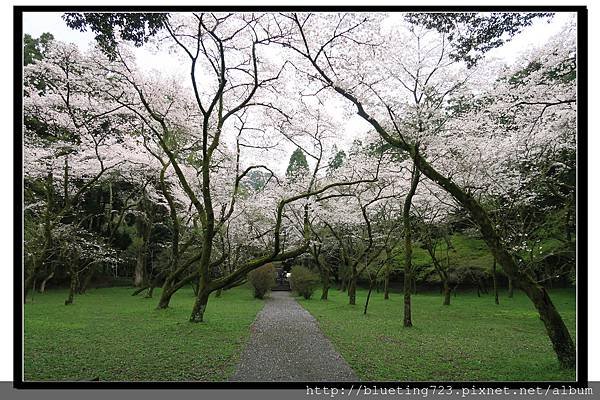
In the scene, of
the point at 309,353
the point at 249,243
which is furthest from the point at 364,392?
the point at 249,243

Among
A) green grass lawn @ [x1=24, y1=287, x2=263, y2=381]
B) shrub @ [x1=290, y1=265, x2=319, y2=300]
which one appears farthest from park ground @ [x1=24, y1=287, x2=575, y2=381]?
shrub @ [x1=290, y1=265, x2=319, y2=300]

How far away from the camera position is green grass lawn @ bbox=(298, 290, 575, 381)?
13.7 feet

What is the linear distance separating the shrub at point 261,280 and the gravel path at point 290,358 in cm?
761

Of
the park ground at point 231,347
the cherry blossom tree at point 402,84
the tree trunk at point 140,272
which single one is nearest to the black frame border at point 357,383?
the park ground at point 231,347

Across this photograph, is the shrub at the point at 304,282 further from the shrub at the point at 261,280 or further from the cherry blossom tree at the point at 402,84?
the cherry blossom tree at the point at 402,84

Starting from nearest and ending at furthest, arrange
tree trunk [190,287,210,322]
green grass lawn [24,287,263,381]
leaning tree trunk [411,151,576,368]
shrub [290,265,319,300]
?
1. leaning tree trunk [411,151,576,368]
2. green grass lawn [24,287,263,381]
3. tree trunk [190,287,210,322]
4. shrub [290,265,319,300]

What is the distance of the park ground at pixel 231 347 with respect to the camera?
4.16m

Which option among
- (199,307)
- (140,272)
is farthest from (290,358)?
(140,272)

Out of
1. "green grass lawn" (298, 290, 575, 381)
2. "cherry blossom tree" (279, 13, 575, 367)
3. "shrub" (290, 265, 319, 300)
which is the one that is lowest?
"shrub" (290, 265, 319, 300)

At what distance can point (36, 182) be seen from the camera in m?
5.68

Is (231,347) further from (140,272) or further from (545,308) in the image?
Answer: (140,272)

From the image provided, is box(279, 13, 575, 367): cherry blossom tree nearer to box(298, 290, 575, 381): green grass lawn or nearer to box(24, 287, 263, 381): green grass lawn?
box(298, 290, 575, 381): green grass lawn

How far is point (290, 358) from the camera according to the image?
4855mm

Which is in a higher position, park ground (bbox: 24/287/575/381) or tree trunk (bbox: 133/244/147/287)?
park ground (bbox: 24/287/575/381)
